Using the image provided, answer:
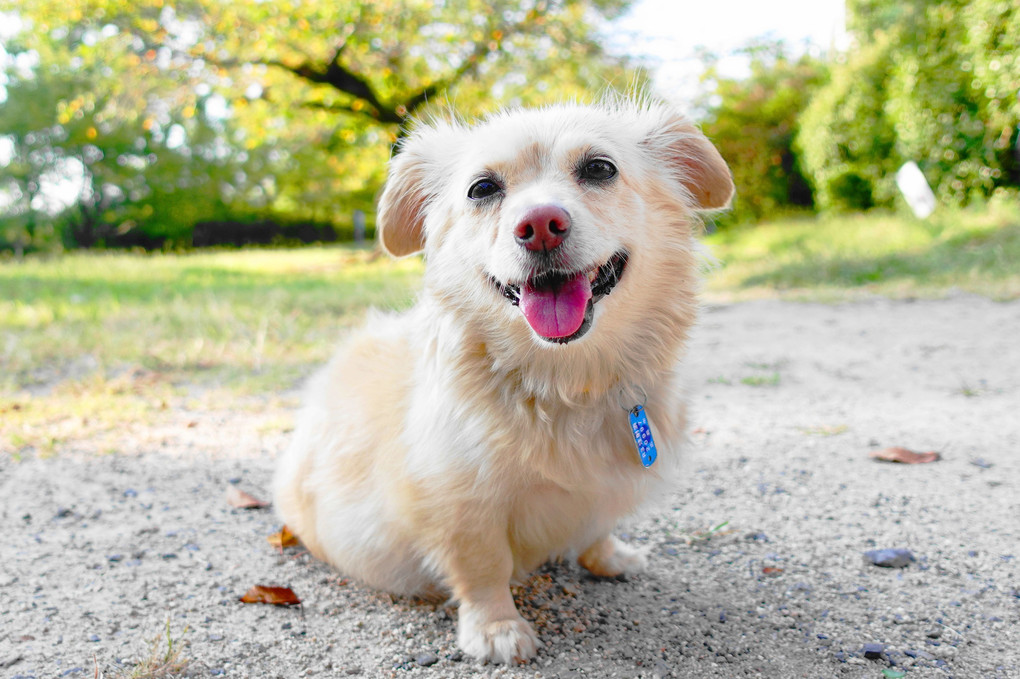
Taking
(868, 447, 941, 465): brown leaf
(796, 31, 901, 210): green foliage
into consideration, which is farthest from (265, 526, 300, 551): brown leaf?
(796, 31, 901, 210): green foliage

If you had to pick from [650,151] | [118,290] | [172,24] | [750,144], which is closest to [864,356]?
[650,151]

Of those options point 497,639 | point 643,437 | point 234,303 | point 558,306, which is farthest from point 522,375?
point 234,303

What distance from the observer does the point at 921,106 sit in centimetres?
968

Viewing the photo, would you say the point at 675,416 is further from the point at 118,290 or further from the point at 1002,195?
the point at 1002,195

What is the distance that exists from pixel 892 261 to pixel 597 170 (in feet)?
24.7

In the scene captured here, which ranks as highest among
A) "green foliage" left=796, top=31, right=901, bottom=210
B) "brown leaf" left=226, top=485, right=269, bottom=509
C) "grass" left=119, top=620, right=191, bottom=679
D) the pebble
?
"green foliage" left=796, top=31, right=901, bottom=210

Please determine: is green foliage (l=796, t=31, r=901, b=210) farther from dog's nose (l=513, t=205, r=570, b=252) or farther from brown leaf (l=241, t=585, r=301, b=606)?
brown leaf (l=241, t=585, r=301, b=606)

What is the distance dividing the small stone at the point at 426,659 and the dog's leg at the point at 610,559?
613 mm

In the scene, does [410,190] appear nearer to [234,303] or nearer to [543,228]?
[543,228]

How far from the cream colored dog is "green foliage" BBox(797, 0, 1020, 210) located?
28.5ft

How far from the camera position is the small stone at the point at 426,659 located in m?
1.78

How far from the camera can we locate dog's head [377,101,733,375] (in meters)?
1.77

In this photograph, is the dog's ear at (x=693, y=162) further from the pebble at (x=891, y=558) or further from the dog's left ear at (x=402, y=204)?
the pebble at (x=891, y=558)

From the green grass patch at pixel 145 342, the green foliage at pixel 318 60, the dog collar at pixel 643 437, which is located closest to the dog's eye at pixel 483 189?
the green grass patch at pixel 145 342
